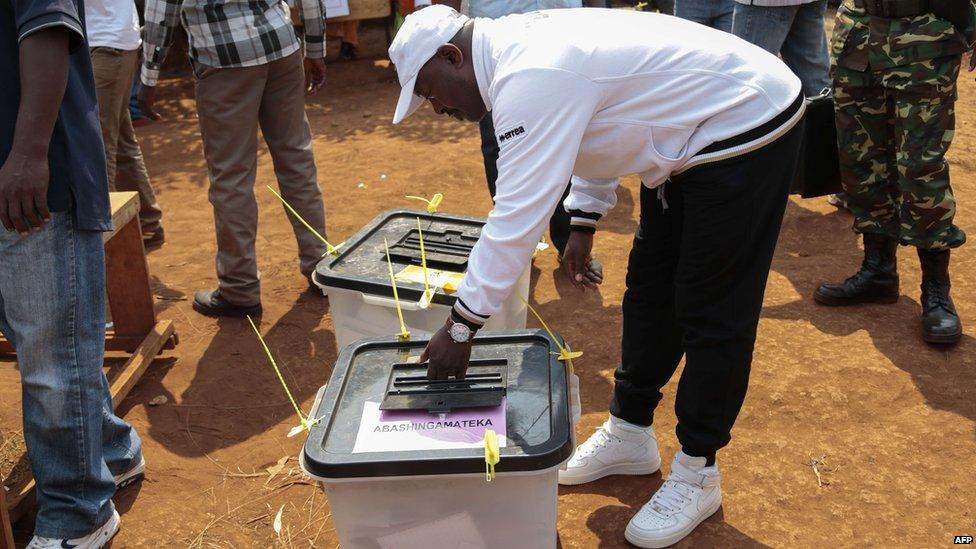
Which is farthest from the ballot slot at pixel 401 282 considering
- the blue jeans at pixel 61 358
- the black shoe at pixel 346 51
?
the black shoe at pixel 346 51

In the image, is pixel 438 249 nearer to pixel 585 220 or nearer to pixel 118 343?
pixel 585 220

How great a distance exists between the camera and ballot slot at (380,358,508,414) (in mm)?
2320

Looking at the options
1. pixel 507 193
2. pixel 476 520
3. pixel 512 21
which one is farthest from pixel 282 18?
pixel 476 520

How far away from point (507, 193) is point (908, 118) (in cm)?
232

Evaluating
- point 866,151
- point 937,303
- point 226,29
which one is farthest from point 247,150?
point 937,303

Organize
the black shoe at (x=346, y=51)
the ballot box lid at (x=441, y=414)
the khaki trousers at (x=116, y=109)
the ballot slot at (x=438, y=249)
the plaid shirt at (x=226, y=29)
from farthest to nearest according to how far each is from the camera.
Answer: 1. the black shoe at (x=346, y=51)
2. the khaki trousers at (x=116, y=109)
3. the plaid shirt at (x=226, y=29)
4. the ballot slot at (x=438, y=249)
5. the ballot box lid at (x=441, y=414)

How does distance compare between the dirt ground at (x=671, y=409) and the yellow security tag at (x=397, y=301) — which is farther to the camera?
the dirt ground at (x=671, y=409)

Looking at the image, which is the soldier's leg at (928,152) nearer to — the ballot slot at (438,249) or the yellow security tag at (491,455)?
the ballot slot at (438,249)

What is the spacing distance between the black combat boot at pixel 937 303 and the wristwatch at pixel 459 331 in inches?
94.5

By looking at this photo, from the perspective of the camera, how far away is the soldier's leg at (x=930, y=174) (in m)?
3.62

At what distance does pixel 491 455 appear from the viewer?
2104 millimetres

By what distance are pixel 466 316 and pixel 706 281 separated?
685 millimetres

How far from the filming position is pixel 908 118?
366 centimetres

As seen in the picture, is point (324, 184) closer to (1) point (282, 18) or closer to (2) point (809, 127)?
(1) point (282, 18)
